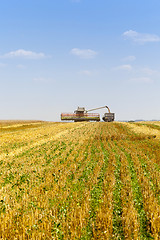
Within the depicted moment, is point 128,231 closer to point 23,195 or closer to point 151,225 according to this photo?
point 151,225

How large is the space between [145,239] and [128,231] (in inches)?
17.2

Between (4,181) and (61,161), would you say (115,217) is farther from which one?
(61,161)

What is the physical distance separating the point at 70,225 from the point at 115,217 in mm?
1401

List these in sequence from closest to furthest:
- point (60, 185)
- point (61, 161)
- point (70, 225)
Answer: point (70, 225) → point (60, 185) → point (61, 161)

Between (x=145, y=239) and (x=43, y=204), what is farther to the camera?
(x=43, y=204)

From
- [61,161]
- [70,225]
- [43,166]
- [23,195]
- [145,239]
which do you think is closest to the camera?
[145,239]

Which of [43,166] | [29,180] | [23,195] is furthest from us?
[43,166]

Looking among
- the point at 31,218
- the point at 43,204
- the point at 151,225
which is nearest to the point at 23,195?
the point at 43,204

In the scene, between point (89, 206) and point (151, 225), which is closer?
point (151, 225)

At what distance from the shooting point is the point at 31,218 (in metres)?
5.65

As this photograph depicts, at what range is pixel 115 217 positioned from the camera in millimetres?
5914

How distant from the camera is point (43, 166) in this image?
11477mm

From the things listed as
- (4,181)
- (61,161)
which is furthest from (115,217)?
(61,161)

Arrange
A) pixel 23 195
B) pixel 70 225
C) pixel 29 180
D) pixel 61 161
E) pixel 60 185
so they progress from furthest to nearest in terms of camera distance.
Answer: pixel 61 161, pixel 29 180, pixel 60 185, pixel 23 195, pixel 70 225
